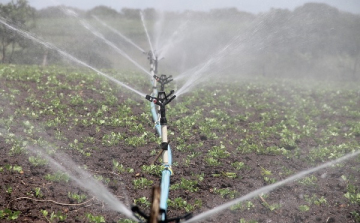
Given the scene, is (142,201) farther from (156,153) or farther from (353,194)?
(353,194)

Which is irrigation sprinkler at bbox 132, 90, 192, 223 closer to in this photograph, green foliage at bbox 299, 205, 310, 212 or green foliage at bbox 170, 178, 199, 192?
green foliage at bbox 170, 178, 199, 192

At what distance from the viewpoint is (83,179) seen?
881cm

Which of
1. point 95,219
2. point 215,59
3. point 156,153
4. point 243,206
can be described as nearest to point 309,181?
point 243,206

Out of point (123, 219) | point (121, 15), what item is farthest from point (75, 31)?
point (123, 219)

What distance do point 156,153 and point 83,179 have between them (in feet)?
9.01

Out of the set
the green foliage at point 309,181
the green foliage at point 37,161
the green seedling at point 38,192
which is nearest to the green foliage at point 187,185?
the green foliage at point 309,181

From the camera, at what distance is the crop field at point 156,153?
323 inches

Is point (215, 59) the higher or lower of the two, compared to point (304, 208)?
higher

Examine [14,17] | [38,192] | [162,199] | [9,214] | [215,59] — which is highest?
[14,17]

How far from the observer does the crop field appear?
8203 mm

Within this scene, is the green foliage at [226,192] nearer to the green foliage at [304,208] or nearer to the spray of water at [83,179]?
the green foliage at [304,208]

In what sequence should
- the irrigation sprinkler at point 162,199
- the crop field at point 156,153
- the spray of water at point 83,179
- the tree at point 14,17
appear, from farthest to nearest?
1. the tree at point 14,17
2. the crop field at point 156,153
3. the spray of water at point 83,179
4. the irrigation sprinkler at point 162,199

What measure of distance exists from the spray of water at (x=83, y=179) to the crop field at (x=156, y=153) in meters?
0.03

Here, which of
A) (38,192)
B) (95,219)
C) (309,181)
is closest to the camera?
(95,219)
